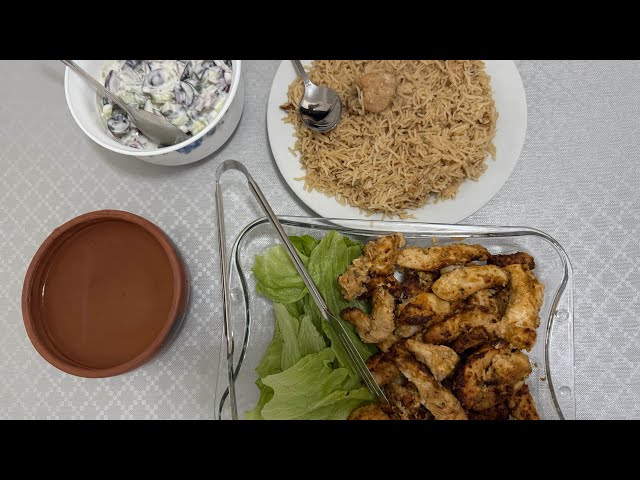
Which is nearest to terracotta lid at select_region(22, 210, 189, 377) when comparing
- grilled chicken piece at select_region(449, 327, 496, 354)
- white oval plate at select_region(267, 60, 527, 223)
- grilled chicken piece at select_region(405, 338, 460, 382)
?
white oval plate at select_region(267, 60, 527, 223)

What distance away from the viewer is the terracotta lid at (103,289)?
4.91ft

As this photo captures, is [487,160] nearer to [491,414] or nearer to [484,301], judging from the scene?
[484,301]

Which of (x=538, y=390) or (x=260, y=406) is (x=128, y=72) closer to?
(x=260, y=406)

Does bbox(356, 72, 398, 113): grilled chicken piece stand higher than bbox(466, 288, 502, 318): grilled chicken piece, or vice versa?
bbox(356, 72, 398, 113): grilled chicken piece

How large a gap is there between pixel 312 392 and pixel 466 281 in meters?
0.52

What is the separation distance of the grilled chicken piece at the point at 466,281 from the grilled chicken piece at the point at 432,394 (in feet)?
0.68

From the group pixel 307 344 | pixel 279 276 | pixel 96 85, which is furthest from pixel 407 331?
pixel 96 85

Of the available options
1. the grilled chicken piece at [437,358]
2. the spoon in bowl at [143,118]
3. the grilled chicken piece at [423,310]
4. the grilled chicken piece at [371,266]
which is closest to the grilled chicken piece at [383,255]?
the grilled chicken piece at [371,266]

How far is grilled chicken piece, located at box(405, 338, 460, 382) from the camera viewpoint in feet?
4.62

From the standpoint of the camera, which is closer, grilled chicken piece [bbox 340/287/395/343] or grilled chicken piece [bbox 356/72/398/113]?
grilled chicken piece [bbox 340/287/395/343]

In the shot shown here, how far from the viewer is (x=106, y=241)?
1.55 m

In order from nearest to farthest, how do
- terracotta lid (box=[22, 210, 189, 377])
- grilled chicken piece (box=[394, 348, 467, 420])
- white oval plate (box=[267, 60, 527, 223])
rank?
grilled chicken piece (box=[394, 348, 467, 420]) → terracotta lid (box=[22, 210, 189, 377]) → white oval plate (box=[267, 60, 527, 223])

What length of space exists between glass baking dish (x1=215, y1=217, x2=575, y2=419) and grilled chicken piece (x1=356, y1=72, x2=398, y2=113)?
0.37m

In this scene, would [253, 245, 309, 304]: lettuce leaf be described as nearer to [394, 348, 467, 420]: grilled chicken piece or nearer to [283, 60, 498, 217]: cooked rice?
[283, 60, 498, 217]: cooked rice
